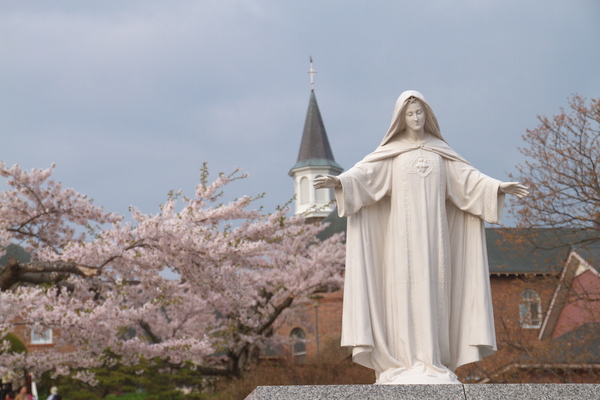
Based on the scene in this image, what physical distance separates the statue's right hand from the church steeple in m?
59.2

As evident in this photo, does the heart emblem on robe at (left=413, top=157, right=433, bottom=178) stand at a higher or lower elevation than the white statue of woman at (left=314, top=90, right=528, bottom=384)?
higher

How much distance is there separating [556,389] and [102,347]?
11098mm

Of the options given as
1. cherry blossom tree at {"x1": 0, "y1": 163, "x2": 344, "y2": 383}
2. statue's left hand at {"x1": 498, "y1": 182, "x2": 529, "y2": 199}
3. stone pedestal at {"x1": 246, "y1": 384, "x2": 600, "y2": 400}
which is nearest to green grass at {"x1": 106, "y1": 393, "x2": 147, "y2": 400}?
cherry blossom tree at {"x1": 0, "y1": 163, "x2": 344, "y2": 383}

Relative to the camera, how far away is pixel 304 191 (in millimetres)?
67312

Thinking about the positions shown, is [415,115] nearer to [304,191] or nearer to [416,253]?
[416,253]

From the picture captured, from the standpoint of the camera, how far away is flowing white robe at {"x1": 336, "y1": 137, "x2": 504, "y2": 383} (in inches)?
256

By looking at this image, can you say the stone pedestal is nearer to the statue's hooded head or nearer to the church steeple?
the statue's hooded head

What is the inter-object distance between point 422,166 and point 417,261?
0.79m

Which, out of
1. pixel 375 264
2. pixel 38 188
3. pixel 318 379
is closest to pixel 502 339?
pixel 318 379

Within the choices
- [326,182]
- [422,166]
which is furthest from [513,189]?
[326,182]

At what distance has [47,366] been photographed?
16.1 metres

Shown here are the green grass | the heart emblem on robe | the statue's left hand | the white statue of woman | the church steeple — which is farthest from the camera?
the church steeple

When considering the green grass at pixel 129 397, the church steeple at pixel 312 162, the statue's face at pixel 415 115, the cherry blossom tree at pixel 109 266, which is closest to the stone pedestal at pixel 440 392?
the statue's face at pixel 415 115

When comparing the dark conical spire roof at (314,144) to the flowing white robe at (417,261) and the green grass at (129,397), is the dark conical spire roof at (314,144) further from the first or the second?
the flowing white robe at (417,261)
